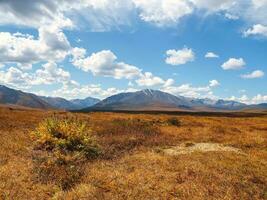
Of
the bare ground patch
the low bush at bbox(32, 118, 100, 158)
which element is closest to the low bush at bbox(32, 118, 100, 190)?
the low bush at bbox(32, 118, 100, 158)

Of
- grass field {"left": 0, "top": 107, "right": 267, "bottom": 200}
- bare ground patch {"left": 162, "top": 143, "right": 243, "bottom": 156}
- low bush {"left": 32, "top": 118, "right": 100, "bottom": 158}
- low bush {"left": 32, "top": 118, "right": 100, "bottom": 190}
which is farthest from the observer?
bare ground patch {"left": 162, "top": 143, "right": 243, "bottom": 156}

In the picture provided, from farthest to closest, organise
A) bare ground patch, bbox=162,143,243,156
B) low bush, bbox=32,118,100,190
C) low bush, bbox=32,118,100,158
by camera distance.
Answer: bare ground patch, bbox=162,143,243,156, low bush, bbox=32,118,100,158, low bush, bbox=32,118,100,190

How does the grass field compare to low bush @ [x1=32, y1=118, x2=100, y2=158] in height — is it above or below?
below

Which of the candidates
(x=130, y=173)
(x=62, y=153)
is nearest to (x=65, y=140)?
(x=62, y=153)

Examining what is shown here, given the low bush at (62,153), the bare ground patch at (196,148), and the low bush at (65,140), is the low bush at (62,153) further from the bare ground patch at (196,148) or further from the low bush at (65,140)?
the bare ground patch at (196,148)

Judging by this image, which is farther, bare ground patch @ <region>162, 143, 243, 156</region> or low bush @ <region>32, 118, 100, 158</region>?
bare ground patch @ <region>162, 143, 243, 156</region>

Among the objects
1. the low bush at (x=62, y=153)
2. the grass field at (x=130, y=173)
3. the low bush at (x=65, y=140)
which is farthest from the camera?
the low bush at (x=65, y=140)

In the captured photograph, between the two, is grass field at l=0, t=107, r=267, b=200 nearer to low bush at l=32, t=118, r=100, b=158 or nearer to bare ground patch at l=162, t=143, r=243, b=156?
bare ground patch at l=162, t=143, r=243, b=156

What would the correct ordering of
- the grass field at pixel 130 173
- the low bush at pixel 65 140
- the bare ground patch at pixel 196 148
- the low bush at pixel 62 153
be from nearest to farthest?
the grass field at pixel 130 173
the low bush at pixel 62 153
the low bush at pixel 65 140
the bare ground patch at pixel 196 148

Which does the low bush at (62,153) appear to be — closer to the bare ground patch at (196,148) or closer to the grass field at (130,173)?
the grass field at (130,173)

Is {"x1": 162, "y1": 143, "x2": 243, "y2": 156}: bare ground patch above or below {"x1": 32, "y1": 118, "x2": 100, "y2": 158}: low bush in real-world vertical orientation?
below

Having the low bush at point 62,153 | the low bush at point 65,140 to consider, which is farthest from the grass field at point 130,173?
the low bush at point 65,140

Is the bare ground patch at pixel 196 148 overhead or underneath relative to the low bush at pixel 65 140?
underneath

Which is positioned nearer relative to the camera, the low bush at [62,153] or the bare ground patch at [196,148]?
the low bush at [62,153]
